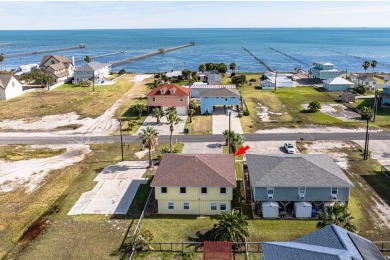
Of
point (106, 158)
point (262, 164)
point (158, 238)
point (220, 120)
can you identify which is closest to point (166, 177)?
point (158, 238)

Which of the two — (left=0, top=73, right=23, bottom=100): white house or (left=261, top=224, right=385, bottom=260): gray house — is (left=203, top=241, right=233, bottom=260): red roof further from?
(left=0, top=73, right=23, bottom=100): white house

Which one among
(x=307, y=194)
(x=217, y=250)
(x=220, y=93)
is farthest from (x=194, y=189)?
(x=220, y=93)

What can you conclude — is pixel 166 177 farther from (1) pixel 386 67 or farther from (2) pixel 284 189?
(1) pixel 386 67

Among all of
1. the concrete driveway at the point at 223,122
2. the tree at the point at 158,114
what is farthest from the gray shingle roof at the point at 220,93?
the tree at the point at 158,114

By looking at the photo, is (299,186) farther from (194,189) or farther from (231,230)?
(194,189)

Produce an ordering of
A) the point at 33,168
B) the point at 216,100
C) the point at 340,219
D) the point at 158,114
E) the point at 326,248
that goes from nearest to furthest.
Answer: the point at 326,248, the point at 340,219, the point at 33,168, the point at 158,114, the point at 216,100

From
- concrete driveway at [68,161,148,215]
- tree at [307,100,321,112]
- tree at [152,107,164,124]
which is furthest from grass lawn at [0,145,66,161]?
tree at [307,100,321,112]
